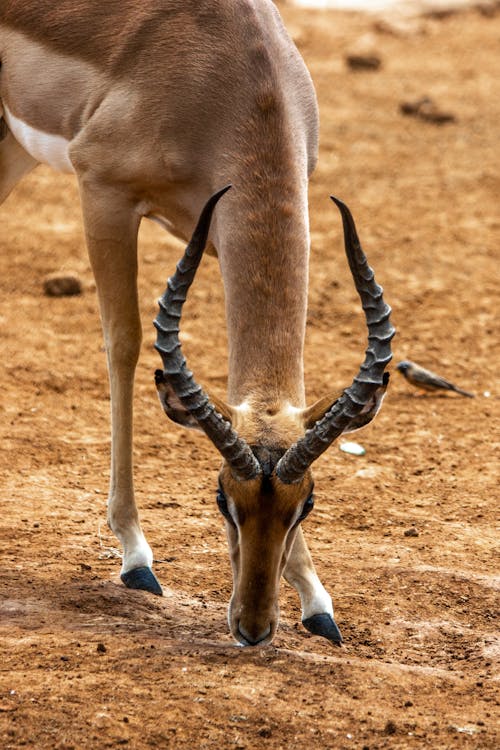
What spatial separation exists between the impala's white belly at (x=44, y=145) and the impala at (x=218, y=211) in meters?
0.01

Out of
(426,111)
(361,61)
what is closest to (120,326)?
(426,111)

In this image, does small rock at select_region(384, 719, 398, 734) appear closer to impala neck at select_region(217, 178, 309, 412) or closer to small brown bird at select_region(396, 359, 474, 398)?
impala neck at select_region(217, 178, 309, 412)

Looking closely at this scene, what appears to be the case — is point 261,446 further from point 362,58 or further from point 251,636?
point 362,58

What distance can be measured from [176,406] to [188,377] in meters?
0.26

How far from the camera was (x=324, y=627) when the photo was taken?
6.55m

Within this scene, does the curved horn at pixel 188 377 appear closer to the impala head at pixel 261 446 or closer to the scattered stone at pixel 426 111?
the impala head at pixel 261 446

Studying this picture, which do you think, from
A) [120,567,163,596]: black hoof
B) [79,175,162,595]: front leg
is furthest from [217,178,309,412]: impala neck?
[120,567,163,596]: black hoof

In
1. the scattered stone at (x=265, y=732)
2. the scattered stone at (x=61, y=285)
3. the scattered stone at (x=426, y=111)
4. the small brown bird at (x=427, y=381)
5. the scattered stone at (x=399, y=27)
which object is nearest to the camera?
the scattered stone at (x=265, y=732)

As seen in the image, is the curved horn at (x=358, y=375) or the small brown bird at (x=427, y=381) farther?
the small brown bird at (x=427, y=381)

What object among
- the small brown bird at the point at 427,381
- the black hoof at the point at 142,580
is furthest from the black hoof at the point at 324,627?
the small brown bird at the point at 427,381

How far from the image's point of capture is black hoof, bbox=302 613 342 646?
257 inches

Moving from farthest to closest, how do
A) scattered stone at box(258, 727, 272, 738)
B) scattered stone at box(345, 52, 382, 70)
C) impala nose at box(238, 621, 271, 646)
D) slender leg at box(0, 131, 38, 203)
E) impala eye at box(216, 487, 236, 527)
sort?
scattered stone at box(345, 52, 382, 70), slender leg at box(0, 131, 38, 203), impala eye at box(216, 487, 236, 527), impala nose at box(238, 621, 271, 646), scattered stone at box(258, 727, 272, 738)

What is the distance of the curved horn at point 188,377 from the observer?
18.0 feet

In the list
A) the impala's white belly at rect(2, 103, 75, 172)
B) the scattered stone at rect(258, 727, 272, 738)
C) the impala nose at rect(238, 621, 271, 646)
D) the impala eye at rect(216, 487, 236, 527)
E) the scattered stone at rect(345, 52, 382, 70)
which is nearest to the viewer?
the scattered stone at rect(258, 727, 272, 738)
